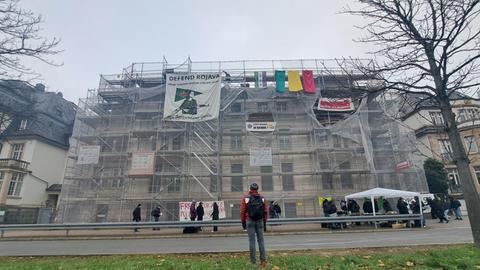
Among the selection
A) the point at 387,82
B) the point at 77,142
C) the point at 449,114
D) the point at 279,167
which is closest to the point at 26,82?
the point at 387,82

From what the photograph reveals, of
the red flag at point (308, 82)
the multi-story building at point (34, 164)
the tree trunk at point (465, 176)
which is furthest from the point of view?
the multi-story building at point (34, 164)

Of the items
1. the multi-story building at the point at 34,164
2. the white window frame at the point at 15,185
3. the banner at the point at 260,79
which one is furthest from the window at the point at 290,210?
the white window frame at the point at 15,185

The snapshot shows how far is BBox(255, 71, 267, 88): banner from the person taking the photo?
86.2 feet

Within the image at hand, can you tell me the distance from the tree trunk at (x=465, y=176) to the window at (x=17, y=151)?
3561 centimetres

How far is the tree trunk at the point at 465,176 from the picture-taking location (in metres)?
7.20

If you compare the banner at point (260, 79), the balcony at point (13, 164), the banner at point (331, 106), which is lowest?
the balcony at point (13, 164)

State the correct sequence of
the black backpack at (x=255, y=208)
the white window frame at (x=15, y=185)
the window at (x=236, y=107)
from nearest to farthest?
the black backpack at (x=255, y=208)
the window at (x=236, y=107)
the white window frame at (x=15, y=185)

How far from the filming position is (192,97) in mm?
23188

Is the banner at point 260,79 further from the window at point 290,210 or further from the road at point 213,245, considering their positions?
the road at point 213,245

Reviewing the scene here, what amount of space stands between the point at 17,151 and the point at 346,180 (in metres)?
32.3

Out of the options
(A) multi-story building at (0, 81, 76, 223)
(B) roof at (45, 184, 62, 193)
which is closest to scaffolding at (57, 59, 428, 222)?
(A) multi-story building at (0, 81, 76, 223)

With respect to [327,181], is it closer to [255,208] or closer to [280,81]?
[280,81]

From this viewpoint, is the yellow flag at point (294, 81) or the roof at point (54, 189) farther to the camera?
the roof at point (54, 189)

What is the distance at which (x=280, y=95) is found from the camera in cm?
2533
